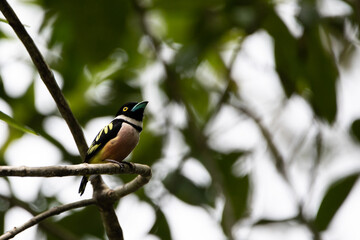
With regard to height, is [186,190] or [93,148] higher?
[93,148]

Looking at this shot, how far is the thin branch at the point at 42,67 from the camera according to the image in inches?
91.2

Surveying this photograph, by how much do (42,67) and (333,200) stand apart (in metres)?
2.87

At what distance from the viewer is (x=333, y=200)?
14.5 feet

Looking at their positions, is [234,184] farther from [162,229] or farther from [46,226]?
[46,226]

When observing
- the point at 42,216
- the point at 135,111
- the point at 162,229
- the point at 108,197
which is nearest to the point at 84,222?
the point at 162,229

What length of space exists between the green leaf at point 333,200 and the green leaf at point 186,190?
996 mm

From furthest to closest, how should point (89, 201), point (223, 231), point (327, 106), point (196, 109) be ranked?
point (196, 109)
point (223, 231)
point (327, 106)
point (89, 201)

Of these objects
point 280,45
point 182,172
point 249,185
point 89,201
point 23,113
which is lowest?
point 249,185

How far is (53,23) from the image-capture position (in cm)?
487

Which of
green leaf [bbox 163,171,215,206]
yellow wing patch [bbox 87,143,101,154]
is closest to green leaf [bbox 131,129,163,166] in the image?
green leaf [bbox 163,171,215,206]

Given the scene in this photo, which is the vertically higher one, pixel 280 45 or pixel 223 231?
pixel 280 45

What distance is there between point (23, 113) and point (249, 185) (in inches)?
88.9

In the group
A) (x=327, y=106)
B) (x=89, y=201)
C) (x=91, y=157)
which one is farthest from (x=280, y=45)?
(x=89, y=201)

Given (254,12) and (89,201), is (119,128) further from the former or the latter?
(254,12)
